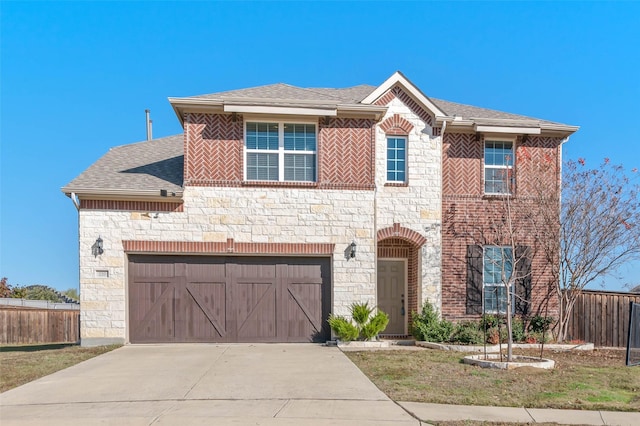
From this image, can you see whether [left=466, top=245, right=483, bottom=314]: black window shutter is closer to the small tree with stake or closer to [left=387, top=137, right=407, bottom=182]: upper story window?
the small tree with stake

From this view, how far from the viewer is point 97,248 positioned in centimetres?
1384

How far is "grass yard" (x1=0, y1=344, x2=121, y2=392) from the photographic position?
377 inches

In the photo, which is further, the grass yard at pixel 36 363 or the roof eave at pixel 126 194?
the roof eave at pixel 126 194

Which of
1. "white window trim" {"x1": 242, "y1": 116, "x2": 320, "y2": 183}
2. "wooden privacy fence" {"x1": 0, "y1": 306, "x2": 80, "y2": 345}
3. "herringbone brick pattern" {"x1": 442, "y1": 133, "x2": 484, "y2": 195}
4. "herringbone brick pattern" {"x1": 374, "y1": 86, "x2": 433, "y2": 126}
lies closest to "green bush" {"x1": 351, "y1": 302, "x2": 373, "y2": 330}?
"white window trim" {"x1": 242, "y1": 116, "x2": 320, "y2": 183}

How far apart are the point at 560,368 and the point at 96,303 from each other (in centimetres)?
1124

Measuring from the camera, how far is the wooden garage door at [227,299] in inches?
556

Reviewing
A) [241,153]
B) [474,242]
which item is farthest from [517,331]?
[241,153]

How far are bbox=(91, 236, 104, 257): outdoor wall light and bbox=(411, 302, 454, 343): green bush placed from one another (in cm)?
882

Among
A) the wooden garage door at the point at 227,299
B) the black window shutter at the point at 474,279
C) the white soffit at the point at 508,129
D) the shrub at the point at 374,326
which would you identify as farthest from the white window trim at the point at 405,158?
the shrub at the point at 374,326

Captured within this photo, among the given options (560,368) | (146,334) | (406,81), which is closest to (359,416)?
(560,368)

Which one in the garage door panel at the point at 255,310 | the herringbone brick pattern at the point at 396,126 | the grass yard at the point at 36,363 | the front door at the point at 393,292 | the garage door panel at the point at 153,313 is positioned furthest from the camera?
the front door at the point at 393,292

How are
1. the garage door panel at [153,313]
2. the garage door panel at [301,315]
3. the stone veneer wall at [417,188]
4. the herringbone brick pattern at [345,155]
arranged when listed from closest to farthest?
the garage door panel at [153,313]
the garage door panel at [301,315]
the herringbone brick pattern at [345,155]
the stone veneer wall at [417,188]

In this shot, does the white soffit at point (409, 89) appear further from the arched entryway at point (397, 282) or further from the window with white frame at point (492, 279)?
the window with white frame at point (492, 279)

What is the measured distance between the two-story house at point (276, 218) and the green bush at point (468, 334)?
817 millimetres
